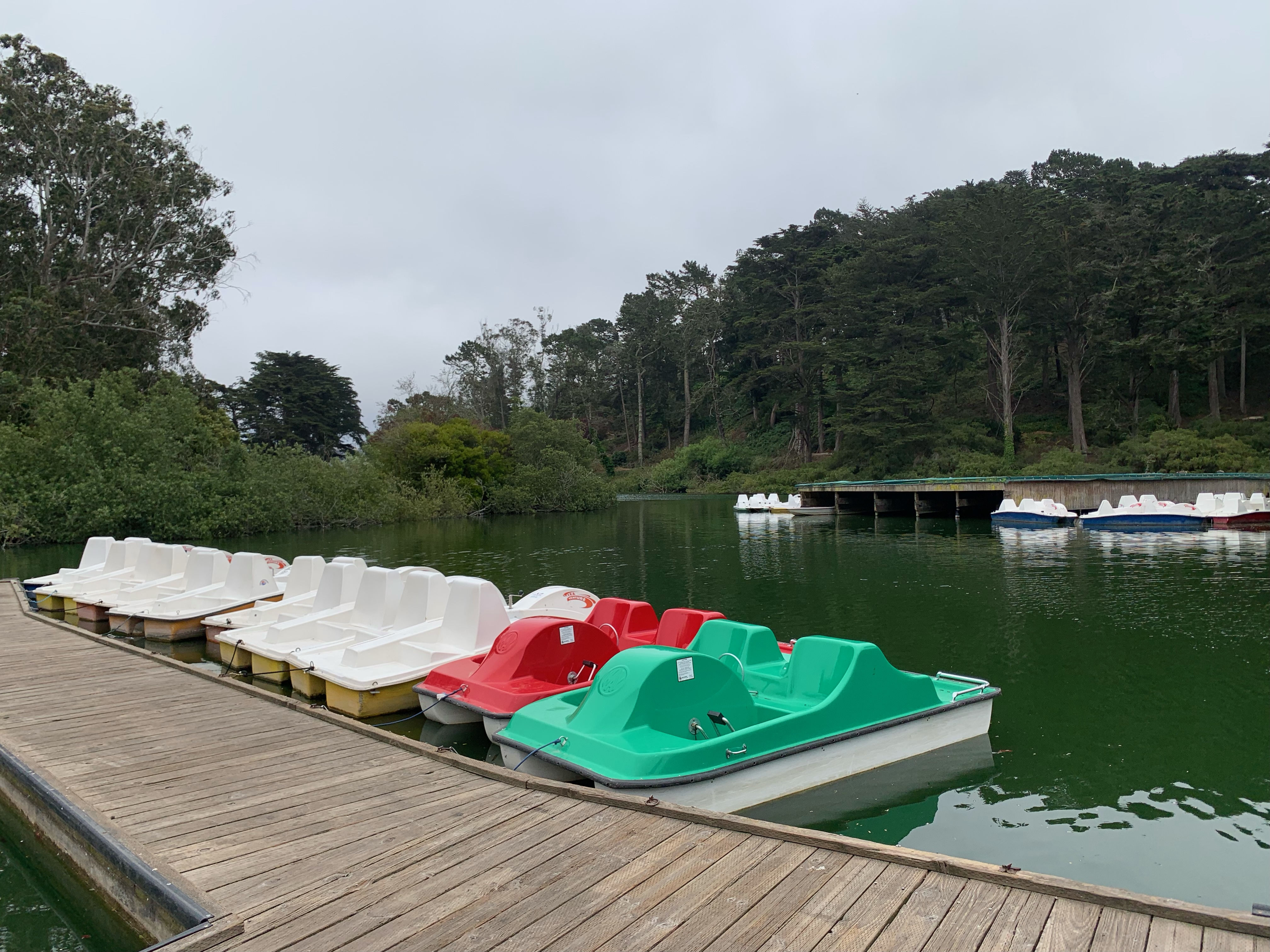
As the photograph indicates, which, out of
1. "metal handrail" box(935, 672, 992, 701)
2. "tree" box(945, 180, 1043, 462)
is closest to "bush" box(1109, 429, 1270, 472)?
"tree" box(945, 180, 1043, 462)

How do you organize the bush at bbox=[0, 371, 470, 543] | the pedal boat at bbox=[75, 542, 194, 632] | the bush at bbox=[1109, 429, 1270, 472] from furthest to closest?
1. the bush at bbox=[1109, 429, 1270, 472]
2. the bush at bbox=[0, 371, 470, 543]
3. the pedal boat at bbox=[75, 542, 194, 632]

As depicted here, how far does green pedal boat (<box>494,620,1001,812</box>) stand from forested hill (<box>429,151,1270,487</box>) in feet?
126

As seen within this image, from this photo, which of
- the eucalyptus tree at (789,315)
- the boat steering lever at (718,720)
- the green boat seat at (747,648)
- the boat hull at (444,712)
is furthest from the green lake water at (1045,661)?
the eucalyptus tree at (789,315)

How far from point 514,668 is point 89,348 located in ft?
123

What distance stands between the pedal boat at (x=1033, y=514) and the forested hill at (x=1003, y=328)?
1279 cm

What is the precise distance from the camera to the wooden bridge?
30109 mm

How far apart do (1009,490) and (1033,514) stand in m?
3.80

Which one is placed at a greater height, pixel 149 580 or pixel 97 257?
pixel 97 257

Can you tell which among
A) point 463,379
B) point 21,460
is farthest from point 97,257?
point 463,379

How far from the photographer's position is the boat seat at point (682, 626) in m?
8.18

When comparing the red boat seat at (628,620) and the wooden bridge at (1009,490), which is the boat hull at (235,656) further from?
the wooden bridge at (1009,490)

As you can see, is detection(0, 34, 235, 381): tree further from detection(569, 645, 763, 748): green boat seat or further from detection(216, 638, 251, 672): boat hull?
detection(569, 645, 763, 748): green boat seat

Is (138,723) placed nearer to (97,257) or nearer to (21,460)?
(21,460)

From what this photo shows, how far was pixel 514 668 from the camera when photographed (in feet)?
24.5
